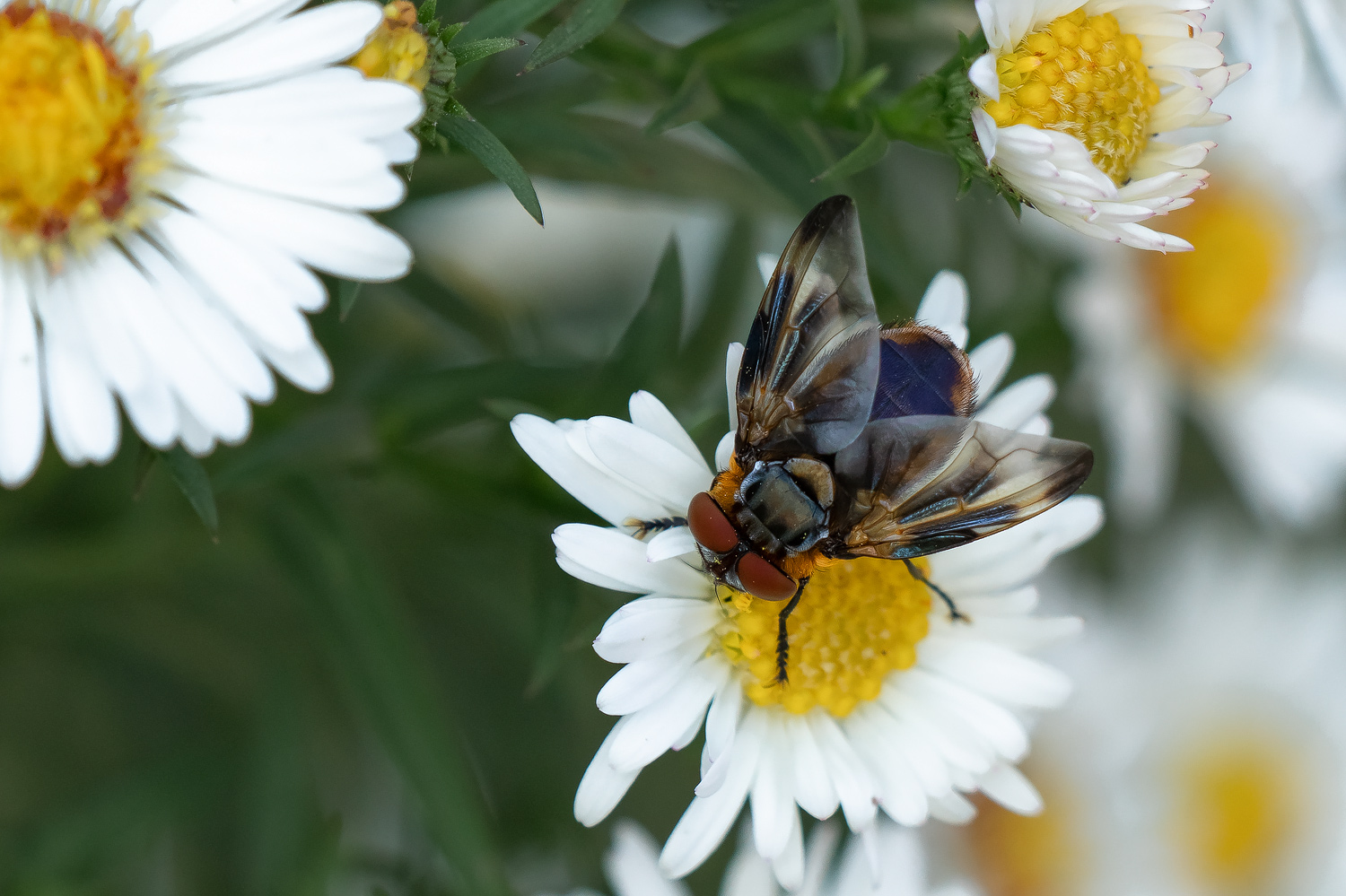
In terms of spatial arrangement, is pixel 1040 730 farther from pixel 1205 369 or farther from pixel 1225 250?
pixel 1225 250

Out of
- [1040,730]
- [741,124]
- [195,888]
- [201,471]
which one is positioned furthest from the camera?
[1040,730]

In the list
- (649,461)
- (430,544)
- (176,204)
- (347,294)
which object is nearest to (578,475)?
(649,461)

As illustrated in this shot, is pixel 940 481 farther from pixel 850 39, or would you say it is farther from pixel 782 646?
pixel 850 39

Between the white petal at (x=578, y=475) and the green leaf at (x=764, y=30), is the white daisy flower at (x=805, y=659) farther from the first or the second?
the green leaf at (x=764, y=30)

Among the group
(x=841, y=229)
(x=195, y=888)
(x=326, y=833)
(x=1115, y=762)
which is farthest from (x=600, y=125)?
(x=1115, y=762)

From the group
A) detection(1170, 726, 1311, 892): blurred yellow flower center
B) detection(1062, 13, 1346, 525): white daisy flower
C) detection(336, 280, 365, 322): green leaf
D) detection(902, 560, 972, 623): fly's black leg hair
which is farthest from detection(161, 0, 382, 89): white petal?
detection(1170, 726, 1311, 892): blurred yellow flower center

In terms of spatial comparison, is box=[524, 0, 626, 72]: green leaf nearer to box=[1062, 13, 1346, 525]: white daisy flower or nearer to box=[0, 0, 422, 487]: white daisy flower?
box=[0, 0, 422, 487]: white daisy flower
